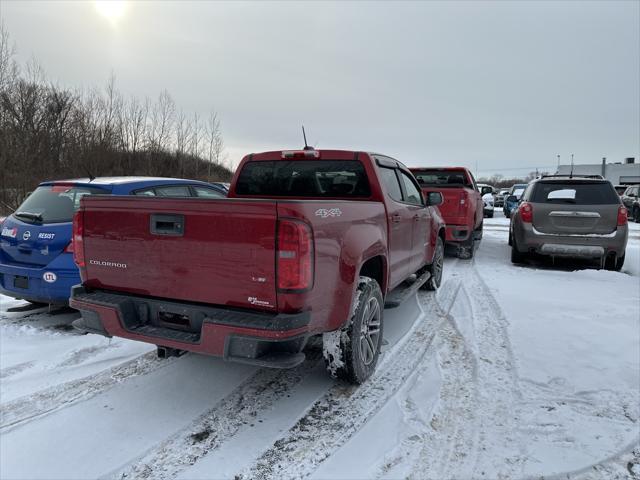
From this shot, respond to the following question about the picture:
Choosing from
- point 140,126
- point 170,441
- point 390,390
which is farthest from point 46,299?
point 140,126

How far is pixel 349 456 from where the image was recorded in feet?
8.73

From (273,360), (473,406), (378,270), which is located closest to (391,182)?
(378,270)

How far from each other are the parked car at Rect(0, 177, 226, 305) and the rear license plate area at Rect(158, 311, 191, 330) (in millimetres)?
2190

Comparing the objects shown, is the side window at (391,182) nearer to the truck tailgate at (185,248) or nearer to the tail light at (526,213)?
the truck tailgate at (185,248)

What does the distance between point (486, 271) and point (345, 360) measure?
5.73 m

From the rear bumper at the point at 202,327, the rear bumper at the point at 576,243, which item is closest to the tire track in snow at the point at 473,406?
the rear bumper at the point at 202,327

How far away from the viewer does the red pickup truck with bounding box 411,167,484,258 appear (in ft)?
29.0

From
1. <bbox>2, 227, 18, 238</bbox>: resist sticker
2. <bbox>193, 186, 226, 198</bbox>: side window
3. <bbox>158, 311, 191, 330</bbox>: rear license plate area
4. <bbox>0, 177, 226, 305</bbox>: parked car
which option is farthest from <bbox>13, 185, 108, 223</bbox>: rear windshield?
<bbox>158, 311, 191, 330</bbox>: rear license plate area

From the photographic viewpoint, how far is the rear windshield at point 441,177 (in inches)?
390

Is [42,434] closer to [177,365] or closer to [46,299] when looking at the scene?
[177,365]

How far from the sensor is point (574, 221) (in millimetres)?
7914

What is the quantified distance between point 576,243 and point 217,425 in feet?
24.3

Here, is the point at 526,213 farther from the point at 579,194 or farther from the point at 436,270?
the point at 436,270

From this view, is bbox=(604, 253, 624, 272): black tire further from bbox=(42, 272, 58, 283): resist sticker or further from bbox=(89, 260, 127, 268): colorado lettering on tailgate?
bbox=(42, 272, 58, 283): resist sticker
